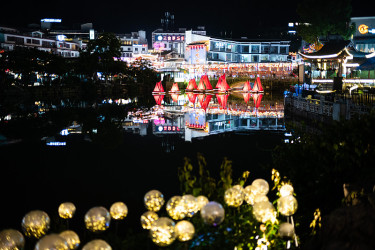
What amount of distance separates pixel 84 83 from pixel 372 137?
46.3 m

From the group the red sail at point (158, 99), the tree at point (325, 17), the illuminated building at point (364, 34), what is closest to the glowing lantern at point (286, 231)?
the red sail at point (158, 99)

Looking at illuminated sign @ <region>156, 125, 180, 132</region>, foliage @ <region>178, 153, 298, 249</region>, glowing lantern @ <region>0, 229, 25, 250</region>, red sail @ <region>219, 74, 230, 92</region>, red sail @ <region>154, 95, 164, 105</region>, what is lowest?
illuminated sign @ <region>156, 125, 180, 132</region>

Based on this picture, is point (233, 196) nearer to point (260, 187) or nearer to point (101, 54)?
point (260, 187)

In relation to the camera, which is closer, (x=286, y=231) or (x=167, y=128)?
(x=286, y=231)

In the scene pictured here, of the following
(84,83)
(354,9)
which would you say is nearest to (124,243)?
(84,83)

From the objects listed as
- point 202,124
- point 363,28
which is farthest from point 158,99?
point 363,28

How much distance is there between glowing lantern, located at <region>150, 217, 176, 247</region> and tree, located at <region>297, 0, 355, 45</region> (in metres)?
39.4

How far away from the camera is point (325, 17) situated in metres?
38.2

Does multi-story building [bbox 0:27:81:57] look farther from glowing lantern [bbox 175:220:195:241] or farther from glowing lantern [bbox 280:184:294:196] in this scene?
glowing lantern [bbox 175:220:195:241]

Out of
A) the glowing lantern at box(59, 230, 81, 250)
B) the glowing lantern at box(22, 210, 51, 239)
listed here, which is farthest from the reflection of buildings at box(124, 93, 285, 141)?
the glowing lantern at box(59, 230, 81, 250)

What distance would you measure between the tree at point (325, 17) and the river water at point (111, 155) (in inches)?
847

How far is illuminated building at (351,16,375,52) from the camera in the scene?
42353mm

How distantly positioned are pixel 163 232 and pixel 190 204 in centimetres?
65

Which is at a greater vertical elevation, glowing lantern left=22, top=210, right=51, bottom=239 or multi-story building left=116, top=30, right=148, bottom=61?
multi-story building left=116, top=30, right=148, bottom=61
